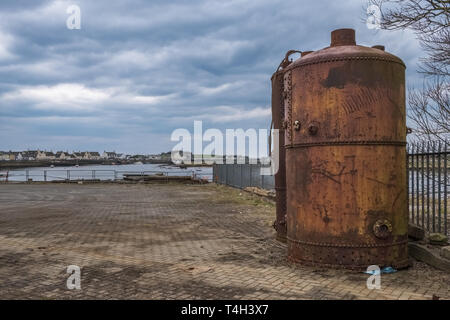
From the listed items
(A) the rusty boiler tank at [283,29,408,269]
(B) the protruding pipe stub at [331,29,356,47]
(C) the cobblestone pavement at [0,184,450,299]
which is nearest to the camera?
(C) the cobblestone pavement at [0,184,450,299]

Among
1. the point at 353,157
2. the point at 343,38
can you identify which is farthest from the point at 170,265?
the point at 343,38

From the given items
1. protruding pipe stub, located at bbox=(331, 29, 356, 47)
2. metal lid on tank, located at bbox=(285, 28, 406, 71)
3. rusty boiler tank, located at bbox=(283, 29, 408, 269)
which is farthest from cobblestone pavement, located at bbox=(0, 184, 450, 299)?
protruding pipe stub, located at bbox=(331, 29, 356, 47)

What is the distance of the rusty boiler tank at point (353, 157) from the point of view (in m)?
6.26

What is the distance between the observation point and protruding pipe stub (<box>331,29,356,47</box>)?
6.87 meters

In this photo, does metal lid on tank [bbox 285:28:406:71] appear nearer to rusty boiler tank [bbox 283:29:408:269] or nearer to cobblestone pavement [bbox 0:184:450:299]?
Answer: rusty boiler tank [bbox 283:29:408:269]

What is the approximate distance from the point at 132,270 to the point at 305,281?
2775 mm

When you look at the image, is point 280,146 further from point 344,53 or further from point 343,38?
point 344,53

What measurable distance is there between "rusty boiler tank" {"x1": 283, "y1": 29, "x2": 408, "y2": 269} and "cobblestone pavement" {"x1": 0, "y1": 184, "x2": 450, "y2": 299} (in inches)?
18.4

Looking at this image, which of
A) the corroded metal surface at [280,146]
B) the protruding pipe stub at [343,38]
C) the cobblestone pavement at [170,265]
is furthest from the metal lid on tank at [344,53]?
the cobblestone pavement at [170,265]

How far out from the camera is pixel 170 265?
702 centimetres

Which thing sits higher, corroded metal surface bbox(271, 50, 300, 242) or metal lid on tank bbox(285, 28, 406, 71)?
metal lid on tank bbox(285, 28, 406, 71)

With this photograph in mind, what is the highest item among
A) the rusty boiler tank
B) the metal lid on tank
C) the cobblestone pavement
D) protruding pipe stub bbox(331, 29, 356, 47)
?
protruding pipe stub bbox(331, 29, 356, 47)

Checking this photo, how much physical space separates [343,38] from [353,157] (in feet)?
6.90
